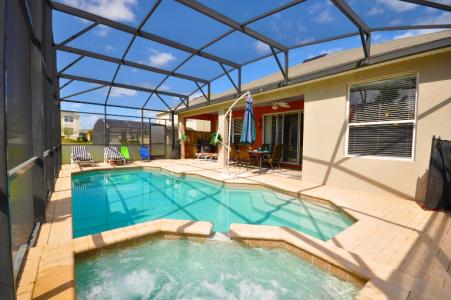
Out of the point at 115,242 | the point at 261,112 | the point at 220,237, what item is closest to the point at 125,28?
the point at 115,242

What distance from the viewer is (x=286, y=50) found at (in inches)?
247

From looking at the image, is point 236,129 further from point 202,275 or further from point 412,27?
point 202,275

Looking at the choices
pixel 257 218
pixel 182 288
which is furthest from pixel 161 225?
pixel 257 218

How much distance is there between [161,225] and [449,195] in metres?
4.76

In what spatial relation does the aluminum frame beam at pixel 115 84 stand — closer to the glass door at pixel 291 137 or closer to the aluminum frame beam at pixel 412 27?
the glass door at pixel 291 137

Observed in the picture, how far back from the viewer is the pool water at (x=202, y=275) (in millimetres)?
2094

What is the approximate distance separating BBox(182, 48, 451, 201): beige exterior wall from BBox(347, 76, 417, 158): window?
166 millimetres

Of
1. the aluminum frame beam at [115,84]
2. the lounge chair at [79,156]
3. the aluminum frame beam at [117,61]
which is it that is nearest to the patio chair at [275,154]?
the aluminum frame beam at [117,61]

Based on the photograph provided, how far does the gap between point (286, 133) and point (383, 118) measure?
504 cm

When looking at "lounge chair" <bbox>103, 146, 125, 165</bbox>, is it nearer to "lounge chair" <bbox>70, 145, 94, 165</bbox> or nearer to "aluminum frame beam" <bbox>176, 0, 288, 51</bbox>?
"lounge chair" <bbox>70, 145, 94, 165</bbox>

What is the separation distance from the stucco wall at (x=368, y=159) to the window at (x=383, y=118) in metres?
0.17

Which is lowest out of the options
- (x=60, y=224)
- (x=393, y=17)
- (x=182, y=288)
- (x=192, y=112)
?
(x=182, y=288)

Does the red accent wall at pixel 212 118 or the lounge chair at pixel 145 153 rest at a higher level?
the red accent wall at pixel 212 118

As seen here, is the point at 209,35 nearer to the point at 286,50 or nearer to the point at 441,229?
the point at 286,50
